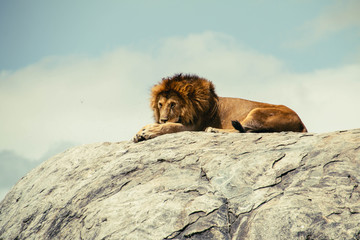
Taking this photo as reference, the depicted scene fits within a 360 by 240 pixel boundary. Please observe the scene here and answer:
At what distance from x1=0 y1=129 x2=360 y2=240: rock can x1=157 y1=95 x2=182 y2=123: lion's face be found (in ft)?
3.07

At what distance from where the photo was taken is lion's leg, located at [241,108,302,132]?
713cm

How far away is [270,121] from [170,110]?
173cm

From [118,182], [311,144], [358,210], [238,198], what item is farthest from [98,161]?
[358,210]

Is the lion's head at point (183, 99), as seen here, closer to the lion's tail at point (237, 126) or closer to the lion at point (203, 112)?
the lion at point (203, 112)

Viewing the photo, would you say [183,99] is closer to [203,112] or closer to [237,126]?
[203,112]

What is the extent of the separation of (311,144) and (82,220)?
2.96m

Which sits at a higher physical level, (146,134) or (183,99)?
(183,99)

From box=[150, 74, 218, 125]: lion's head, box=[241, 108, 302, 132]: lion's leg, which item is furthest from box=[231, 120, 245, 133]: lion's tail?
box=[150, 74, 218, 125]: lion's head

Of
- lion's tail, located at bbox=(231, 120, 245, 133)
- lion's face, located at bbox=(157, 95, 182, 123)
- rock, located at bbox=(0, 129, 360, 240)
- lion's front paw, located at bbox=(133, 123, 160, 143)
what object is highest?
lion's face, located at bbox=(157, 95, 182, 123)

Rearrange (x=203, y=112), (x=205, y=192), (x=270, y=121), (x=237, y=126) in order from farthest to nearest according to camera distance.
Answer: (x=203, y=112) → (x=270, y=121) → (x=237, y=126) → (x=205, y=192)

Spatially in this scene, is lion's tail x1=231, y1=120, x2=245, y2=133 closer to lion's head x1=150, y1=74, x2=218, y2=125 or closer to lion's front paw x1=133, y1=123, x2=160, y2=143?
lion's head x1=150, y1=74, x2=218, y2=125

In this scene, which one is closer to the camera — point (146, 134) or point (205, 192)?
point (205, 192)

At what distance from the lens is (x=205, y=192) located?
4.96m

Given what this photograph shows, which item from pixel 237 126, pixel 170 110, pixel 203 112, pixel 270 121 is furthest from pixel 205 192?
pixel 203 112
